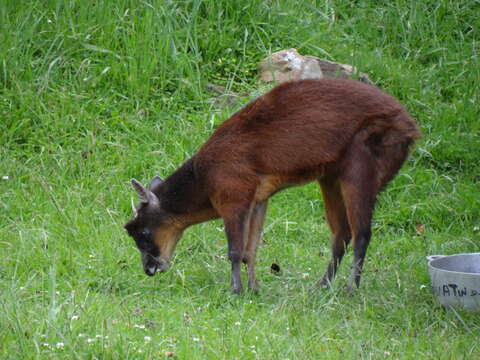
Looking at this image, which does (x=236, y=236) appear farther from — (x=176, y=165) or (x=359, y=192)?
(x=176, y=165)

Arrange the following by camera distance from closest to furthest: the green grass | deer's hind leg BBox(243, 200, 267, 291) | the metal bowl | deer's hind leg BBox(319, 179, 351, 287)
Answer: the green grass
the metal bowl
deer's hind leg BBox(243, 200, 267, 291)
deer's hind leg BBox(319, 179, 351, 287)

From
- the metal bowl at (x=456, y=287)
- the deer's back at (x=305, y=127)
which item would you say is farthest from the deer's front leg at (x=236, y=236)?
the metal bowl at (x=456, y=287)

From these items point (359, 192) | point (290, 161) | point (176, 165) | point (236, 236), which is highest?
point (290, 161)

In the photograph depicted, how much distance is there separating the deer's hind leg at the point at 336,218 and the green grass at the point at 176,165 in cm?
29

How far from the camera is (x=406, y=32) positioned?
424 inches

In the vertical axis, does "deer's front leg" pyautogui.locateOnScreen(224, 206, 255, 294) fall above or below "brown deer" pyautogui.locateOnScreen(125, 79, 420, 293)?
below

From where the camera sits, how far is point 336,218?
695 centimetres

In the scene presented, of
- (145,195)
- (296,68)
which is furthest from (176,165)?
(296,68)

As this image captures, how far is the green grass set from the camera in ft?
16.6

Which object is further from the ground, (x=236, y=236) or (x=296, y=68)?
(x=236, y=236)

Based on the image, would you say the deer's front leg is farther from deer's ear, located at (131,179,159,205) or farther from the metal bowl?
the metal bowl

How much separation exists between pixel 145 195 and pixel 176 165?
1611 millimetres

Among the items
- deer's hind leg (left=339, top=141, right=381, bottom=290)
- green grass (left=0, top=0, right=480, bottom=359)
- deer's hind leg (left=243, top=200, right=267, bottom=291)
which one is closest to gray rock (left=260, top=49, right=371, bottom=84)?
green grass (left=0, top=0, right=480, bottom=359)

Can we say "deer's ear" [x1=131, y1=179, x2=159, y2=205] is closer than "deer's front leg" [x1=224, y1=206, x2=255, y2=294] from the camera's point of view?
No
